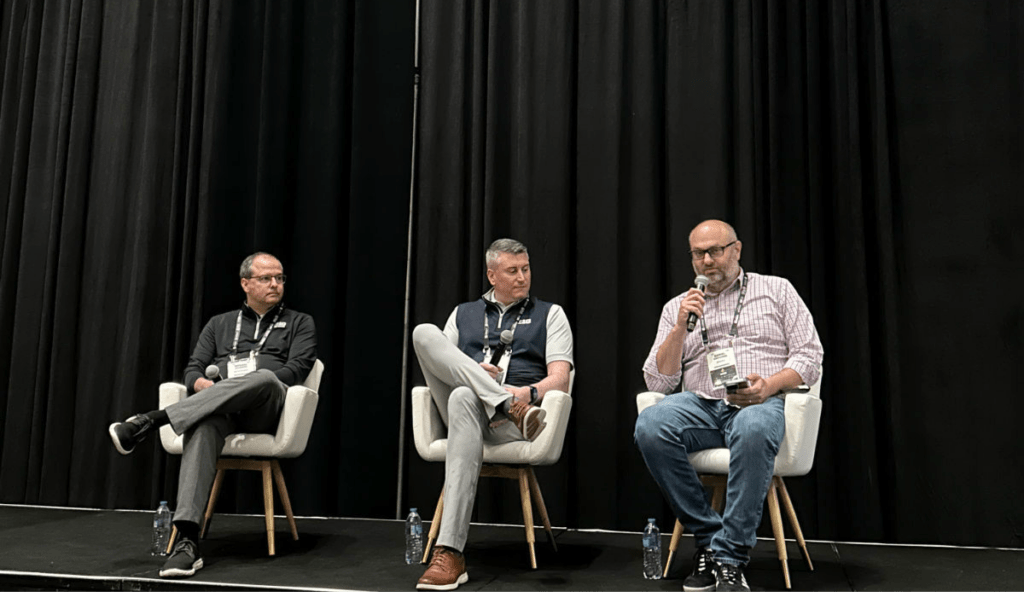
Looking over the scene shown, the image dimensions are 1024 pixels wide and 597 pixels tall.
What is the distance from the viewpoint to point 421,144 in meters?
4.42

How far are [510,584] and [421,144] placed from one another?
2457 mm

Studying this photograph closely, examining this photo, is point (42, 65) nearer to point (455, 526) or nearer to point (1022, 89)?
point (455, 526)

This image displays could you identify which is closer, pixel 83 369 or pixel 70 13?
pixel 83 369

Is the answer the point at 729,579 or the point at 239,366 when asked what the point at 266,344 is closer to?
the point at 239,366

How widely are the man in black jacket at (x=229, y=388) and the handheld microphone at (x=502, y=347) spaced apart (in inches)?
31.2

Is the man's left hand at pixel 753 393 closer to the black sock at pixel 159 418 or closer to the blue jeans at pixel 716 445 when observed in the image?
the blue jeans at pixel 716 445

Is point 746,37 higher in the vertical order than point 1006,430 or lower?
higher

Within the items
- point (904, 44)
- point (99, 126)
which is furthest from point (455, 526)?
point (99, 126)

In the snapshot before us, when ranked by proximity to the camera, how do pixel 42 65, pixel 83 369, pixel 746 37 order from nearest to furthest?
pixel 746 37 → pixel 83 369 → pixel 42 65

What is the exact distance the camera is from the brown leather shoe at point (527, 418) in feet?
9.16

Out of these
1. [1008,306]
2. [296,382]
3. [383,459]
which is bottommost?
[383,459]

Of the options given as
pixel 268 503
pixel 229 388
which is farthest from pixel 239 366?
pixel 268 503

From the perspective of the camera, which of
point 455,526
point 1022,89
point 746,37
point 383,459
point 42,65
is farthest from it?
point 42,65

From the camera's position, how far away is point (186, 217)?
4609 mm
